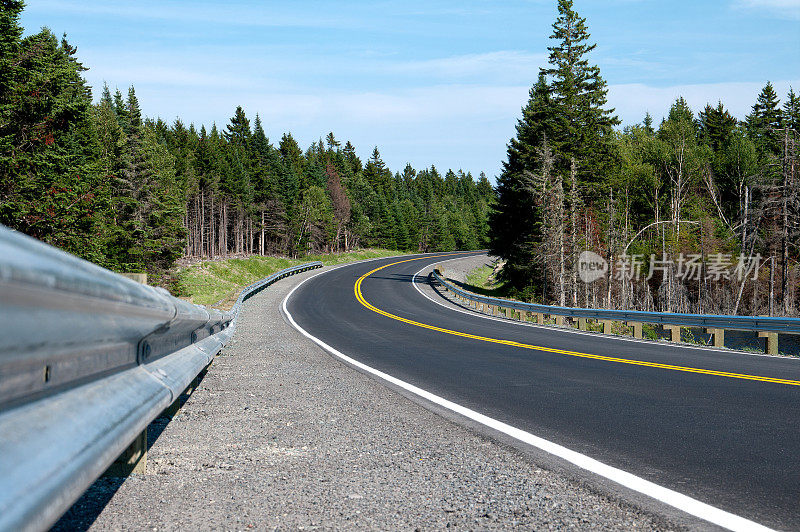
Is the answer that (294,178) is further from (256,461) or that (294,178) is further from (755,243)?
(256,461)

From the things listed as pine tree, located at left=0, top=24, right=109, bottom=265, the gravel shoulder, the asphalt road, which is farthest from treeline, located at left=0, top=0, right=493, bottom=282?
the gravel shoulder

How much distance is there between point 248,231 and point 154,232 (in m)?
46.9

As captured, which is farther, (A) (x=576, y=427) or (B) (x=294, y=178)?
(B) (x=294, y=178)

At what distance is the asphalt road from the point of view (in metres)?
4.09

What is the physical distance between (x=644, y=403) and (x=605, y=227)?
5635cm

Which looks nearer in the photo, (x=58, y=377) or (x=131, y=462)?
(x=58, y=377)

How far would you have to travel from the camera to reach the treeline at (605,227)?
44.3m

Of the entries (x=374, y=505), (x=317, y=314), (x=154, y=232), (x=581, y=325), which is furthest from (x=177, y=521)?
(x=154, y=232)

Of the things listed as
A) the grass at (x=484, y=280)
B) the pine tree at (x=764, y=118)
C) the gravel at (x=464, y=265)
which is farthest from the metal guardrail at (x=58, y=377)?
the pine tree at (x=764, y=118)

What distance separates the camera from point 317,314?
28.4m

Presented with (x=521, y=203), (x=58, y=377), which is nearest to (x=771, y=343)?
(x=58, y=377)

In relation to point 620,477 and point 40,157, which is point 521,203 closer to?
point 40,157

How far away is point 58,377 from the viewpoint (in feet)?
6.64

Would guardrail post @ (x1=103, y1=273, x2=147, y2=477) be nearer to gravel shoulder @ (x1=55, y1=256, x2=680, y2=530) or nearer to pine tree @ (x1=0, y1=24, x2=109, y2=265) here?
gravel shoulder @ (x1=55, y1=256, x2=680, y2=530)
